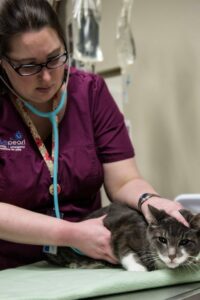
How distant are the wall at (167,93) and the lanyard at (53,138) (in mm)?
757

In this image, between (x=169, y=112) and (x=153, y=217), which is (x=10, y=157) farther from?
(x=169, y=112)

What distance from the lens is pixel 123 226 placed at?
1.10 meters

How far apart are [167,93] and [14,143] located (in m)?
0.93

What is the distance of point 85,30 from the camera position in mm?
1762

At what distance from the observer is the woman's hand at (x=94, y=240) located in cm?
99

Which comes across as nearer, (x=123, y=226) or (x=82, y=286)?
(x=82, y=286)

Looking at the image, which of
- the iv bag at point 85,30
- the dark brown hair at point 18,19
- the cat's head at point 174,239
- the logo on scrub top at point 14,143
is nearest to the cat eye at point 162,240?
the cat's head at point 174,239

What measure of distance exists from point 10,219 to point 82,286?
0.99ft

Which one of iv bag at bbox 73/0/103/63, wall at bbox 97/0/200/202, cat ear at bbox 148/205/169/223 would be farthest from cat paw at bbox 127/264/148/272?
iv bag at bbox 73/0/103/63

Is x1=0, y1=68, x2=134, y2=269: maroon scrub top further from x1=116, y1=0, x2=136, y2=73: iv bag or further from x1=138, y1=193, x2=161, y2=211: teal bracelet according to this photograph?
x1=116, y1=0, x2=136, y2=73: iv bag

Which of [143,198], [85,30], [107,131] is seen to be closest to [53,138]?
[107,131]

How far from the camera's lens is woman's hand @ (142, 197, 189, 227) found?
0.98 meters

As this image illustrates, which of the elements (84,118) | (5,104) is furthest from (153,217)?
(5,104)

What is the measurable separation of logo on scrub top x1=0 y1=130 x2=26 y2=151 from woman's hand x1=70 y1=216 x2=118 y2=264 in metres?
0.28
